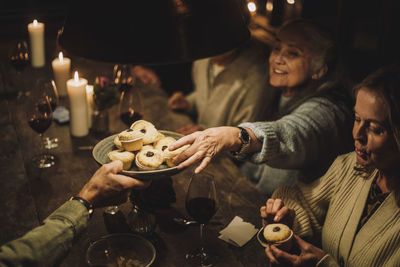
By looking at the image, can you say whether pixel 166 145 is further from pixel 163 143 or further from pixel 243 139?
pixel 243 139

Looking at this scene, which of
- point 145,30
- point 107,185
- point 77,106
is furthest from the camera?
point 77,106

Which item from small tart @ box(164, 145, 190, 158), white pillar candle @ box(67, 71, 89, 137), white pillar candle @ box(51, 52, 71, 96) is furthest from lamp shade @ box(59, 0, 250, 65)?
white pillar candle @ box(51, 52, 71, 96)

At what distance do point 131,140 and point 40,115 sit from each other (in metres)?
0.65

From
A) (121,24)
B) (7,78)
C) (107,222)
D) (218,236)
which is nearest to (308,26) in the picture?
(218,236)

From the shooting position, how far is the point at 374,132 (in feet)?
5.17

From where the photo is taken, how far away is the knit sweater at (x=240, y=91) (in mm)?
2996

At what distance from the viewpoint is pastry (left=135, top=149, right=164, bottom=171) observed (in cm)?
155

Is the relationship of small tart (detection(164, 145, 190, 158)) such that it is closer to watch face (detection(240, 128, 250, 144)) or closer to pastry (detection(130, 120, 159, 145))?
pastry (detection(130, 120, 159, 145))

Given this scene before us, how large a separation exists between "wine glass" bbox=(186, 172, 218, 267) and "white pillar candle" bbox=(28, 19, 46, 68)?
6.92ft

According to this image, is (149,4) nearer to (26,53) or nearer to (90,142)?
(90,142)

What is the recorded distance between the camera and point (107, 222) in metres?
1.66

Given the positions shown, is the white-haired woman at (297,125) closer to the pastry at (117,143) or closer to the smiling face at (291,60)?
the smiling face at (291,60)

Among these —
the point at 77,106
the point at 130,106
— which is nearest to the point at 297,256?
the point at 130,106

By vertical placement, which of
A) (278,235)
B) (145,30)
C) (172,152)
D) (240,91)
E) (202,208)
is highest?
(145,30)
